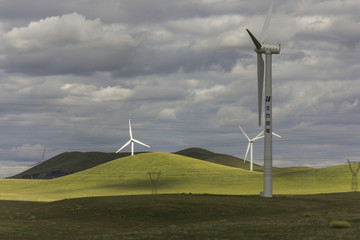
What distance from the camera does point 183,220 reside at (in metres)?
63.2

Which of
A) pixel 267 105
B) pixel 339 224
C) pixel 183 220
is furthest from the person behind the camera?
pixel 267 105

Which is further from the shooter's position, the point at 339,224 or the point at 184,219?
the point at 184,219

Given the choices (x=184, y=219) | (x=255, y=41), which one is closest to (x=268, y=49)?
(x=255, y=41)

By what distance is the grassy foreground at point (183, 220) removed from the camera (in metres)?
41.2

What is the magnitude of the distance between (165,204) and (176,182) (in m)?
121

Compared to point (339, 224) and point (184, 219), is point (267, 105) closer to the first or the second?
point (184, 219)

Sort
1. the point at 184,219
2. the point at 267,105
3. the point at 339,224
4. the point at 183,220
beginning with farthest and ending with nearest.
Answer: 1. the point at 267,105
2. the point at 184,219
3. the point at 183,220
4. the point at 339,224

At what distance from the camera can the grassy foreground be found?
4122 cm

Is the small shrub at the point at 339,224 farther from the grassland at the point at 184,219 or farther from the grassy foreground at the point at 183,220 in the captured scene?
the grassland at the point at 184,219

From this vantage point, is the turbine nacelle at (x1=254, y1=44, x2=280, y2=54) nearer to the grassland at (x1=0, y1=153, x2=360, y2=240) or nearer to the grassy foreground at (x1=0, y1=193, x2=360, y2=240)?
the grassland at (x1=0, y1=153, x2=360, y2=240)

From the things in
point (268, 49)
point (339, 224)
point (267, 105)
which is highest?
point (268, 49)

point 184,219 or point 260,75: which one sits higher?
point 260,75

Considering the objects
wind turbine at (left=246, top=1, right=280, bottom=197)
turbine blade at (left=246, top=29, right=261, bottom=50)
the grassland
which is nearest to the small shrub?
the grassland

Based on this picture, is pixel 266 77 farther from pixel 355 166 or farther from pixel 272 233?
pixel 355 166
